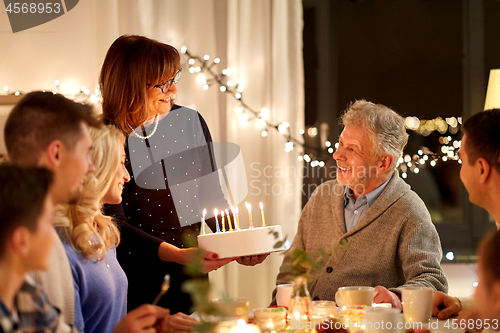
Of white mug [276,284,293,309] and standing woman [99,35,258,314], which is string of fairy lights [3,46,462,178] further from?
white mug [276,284,293,309]

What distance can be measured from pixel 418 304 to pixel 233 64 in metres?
2.09

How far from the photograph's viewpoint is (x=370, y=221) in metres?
2.18

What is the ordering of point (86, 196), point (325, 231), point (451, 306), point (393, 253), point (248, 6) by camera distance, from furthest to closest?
point (248, 6) → point (325, 231) → point (393, 253) → point (451, 306) → point (86, 196)

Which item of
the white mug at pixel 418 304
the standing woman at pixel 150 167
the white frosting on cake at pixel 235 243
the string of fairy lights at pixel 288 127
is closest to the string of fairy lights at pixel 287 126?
the string of fairy lights at pixel 288 127

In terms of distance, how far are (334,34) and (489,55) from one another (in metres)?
1.07

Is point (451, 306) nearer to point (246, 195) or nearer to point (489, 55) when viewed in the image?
point (246, 195)

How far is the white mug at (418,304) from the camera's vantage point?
57.2 inches

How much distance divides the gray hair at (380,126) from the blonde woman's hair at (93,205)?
128cm

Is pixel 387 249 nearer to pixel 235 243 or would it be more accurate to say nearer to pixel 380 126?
pixel 380 126

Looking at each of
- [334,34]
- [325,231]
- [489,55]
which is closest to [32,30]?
[334,34]

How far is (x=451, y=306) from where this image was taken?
1.60m

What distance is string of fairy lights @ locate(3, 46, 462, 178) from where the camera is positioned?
10.2 ft

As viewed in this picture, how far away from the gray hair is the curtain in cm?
80

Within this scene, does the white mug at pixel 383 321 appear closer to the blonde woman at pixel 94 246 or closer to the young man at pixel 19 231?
the blonde woman at pixel 94 246
